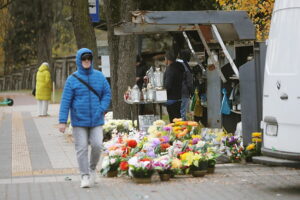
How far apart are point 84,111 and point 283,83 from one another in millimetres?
2636

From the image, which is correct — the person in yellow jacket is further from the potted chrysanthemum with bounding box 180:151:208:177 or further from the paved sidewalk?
the potted chrysanthemum with bounding box 180:151:208:177

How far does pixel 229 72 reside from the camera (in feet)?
49.7

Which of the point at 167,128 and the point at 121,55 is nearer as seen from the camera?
the point at 167,128

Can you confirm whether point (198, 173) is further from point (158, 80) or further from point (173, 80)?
point (158, 80)

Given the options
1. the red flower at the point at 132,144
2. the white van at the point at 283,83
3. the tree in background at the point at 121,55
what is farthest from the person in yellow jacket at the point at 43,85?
the white van at the point at 283,83

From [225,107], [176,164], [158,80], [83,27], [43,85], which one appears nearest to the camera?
[176,164]

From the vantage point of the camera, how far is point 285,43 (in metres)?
10.1

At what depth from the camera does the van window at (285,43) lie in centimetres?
991

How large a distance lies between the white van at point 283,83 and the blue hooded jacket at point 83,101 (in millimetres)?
2203

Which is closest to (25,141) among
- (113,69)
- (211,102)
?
(113,69)

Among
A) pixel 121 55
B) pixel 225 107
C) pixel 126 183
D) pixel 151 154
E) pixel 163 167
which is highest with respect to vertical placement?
pixel 121 55

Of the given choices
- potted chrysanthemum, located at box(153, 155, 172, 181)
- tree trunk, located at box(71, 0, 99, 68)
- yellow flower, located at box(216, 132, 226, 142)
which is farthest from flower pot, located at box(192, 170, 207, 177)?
tree trunk, located at box(71, 0, 99, 68)

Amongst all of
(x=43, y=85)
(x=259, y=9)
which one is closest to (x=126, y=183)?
(x=259, y=9)

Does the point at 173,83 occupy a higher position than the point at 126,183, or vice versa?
the point at 173,83
